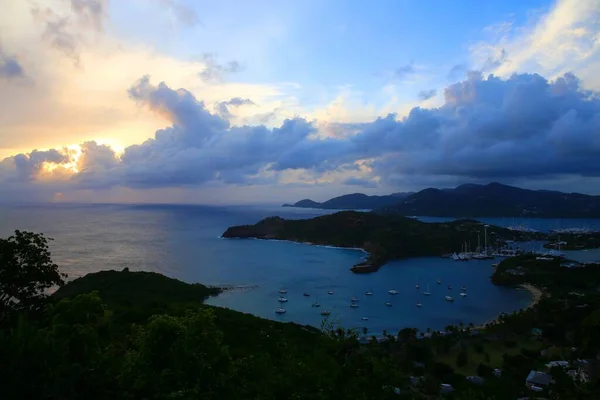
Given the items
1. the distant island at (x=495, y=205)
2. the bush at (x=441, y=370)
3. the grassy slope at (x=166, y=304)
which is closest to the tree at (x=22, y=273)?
the grassy slope at (x=166, y=304)

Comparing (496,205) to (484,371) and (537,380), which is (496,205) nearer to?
(484,371)

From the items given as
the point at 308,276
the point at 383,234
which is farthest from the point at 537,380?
the point at 383,234

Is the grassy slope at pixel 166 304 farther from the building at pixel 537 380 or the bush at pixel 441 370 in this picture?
the building at pixel 537 380

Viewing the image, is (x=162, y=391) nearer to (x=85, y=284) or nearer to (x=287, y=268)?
(x=85, y=284)

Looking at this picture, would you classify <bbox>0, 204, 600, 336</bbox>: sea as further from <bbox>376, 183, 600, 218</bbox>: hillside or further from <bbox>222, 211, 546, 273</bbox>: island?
<bbox>376, 183, 600, 218</bbox>: hillside

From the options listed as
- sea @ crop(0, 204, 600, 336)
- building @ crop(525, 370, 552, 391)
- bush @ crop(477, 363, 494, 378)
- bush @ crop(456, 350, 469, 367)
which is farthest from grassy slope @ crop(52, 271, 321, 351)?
building @ crop(525, 370, 552, 391)

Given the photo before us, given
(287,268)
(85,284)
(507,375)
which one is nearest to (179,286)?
(85,284)
